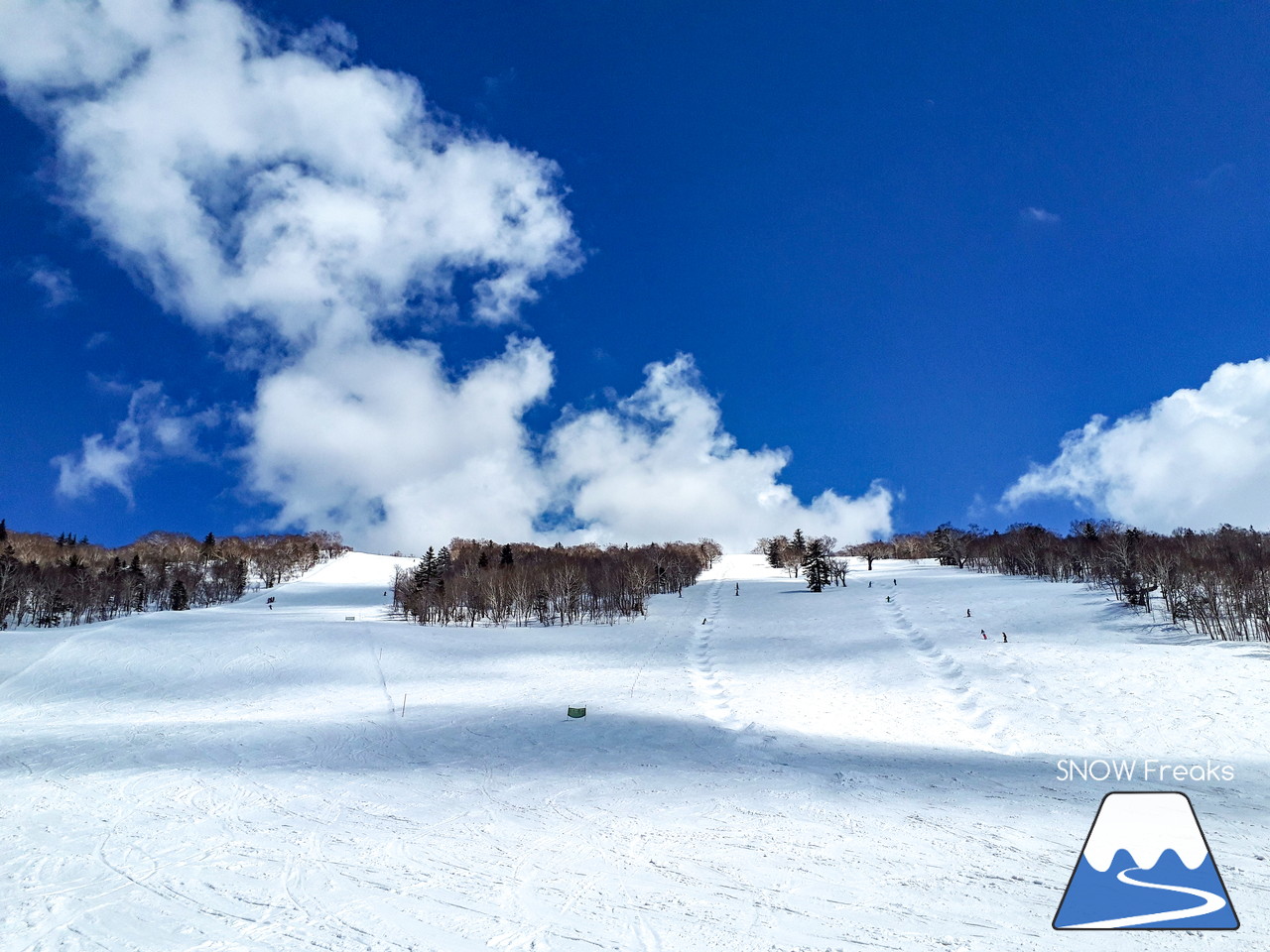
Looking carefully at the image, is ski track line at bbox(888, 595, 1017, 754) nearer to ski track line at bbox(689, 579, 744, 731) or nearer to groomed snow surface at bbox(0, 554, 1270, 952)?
groomed snow surface at bbox(0, 554, 1270, 952)

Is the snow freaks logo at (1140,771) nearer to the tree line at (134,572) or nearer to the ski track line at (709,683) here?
the ski track line at (709,683)

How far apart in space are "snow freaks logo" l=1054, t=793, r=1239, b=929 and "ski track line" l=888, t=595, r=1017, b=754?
1566 centimetres

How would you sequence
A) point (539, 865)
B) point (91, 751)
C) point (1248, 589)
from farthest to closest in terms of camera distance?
1. point (1248, 589)
2. point (91, 751)
3. point (539, 865)

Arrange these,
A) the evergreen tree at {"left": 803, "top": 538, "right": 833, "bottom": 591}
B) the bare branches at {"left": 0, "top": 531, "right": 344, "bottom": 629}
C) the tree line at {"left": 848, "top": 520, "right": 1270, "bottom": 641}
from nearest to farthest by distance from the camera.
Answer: the tree line at {"left": 848, "top": 520, "right": 1270, "bottom": 641}, the bare branches at {"left": 0, "top": 531, "right": 344, "bottom": 629}, the evergreen tree at {"left": 803, "top": 538, "right": 833, "bottom": 591}

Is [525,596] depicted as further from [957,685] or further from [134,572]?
[134,572]

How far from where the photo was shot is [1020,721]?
29.0 m

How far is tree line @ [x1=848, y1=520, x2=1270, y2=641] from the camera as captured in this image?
1720 inches

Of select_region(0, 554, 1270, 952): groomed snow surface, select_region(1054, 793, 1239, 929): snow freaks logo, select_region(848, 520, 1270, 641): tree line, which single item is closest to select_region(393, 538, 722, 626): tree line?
select_region(0, 554, 1270, 952): groomed snow surface

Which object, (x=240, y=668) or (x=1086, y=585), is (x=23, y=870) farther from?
(x=1086, y=585)

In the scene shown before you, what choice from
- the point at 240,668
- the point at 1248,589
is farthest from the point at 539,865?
the point at 1248,589

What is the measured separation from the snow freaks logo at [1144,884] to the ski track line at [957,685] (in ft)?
51.4

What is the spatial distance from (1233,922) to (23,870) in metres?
22.6

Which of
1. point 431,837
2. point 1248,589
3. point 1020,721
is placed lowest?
point 1020,721

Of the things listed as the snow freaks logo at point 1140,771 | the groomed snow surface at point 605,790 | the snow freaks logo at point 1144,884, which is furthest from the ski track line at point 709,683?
the snow freaks logo at point 1144,884
